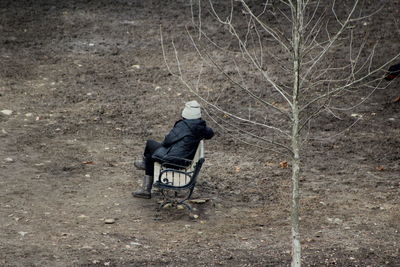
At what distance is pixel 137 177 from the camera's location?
10.3 metres

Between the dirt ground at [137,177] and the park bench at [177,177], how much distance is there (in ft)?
0.64

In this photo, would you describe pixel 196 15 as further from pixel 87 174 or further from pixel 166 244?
pixel 166 244

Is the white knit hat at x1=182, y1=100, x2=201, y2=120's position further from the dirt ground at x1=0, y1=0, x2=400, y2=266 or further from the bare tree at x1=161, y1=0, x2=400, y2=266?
the bare tree at x1=161, y1=0, x2=400, y2=266

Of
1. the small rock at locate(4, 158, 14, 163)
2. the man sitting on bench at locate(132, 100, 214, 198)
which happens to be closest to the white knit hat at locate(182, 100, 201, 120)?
the man sitting on bench at locate(132, 100, 214, 198)

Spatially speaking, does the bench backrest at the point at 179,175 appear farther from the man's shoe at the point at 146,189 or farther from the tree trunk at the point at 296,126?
the tree trunk at the point at 296,126

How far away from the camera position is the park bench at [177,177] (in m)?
9.10

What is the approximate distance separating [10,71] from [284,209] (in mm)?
7043

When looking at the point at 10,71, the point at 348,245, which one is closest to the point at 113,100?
the point at 10,71

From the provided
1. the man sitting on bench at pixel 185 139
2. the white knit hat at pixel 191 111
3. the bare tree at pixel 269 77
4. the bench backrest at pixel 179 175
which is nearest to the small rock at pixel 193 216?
the bench backrest at pixel 179 175

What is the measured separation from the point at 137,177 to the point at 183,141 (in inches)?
55.9

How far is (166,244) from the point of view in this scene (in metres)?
8.44

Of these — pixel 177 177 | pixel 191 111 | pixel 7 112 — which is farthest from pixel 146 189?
pixel 7 112

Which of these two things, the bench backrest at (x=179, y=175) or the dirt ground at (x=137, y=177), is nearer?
the dirt ground at (x=137, y=177)

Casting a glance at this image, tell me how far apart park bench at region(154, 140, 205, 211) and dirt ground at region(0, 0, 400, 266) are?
0.19 metres
